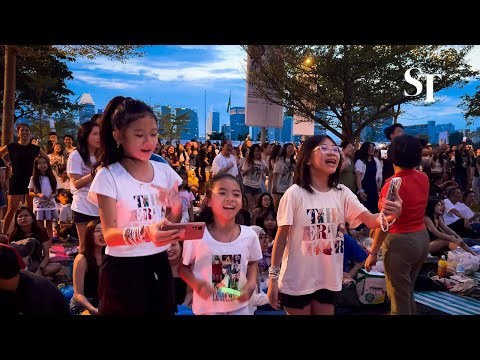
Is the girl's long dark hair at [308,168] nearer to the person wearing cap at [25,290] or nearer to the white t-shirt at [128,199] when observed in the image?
the white t-shirt at [128,199]

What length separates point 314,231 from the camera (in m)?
2.44

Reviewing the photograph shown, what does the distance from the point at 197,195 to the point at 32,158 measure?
363 centimetres

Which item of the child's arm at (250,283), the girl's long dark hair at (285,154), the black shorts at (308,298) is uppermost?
the girl's long dark hair at (285,154)

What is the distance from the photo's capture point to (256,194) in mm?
6648

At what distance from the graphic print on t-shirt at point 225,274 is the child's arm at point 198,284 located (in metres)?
0.04

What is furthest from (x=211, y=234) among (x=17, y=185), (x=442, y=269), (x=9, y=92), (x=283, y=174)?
(x=9, y=92)

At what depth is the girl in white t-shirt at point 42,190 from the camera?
17.1ft

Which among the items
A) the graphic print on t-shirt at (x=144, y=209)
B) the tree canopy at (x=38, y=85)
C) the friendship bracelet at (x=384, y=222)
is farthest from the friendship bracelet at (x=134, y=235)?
the tree canopy at (x=38, y=85)

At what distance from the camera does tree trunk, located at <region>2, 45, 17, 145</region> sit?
6086 millimetres

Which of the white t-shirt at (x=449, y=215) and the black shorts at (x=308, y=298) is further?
the white t-shirt at (x=449, y=215)

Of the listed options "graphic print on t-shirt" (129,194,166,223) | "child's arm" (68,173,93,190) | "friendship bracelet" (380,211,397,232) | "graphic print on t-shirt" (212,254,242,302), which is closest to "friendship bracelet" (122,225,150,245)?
"graphic print on t-shirt" (129,194,166,223)

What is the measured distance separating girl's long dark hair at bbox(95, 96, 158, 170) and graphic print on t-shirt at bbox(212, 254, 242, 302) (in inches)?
27.0
